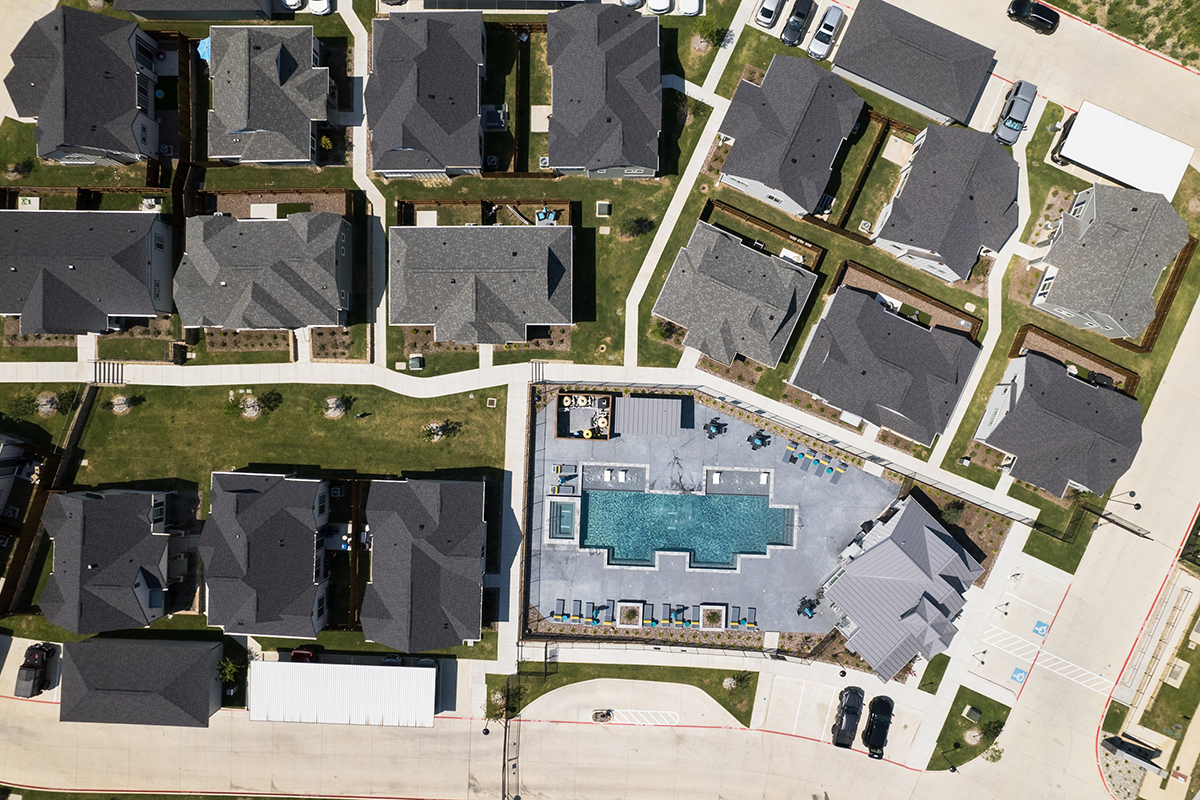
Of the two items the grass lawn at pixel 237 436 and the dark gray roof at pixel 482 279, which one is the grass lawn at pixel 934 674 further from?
the grass lawn at pixel 237 436

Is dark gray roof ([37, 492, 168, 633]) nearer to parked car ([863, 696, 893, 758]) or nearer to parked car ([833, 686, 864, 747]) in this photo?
parked car ([833, 686, 864, 747])

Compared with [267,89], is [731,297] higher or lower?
lower

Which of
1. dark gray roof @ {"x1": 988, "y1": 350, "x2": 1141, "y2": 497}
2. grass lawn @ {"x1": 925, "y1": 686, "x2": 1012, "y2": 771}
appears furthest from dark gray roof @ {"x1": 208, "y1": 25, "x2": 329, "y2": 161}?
grass lawn @ {"x1": 925, "y1": 686, "x2": 1012, "y2": 771}

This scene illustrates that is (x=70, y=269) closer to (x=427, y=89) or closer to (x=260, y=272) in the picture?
(x=260, y=272)

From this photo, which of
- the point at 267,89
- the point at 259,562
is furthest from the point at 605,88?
the point at 259,562

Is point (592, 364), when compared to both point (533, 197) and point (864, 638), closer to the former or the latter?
point (533, 197)

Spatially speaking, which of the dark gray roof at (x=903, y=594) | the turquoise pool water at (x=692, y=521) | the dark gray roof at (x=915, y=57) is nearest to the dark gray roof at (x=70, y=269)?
the turquoise pool water at (x=692, y=521)
